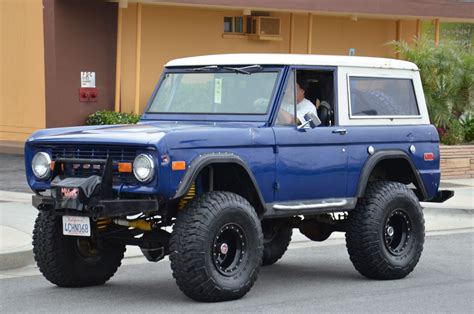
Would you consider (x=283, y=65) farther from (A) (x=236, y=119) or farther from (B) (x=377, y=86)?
(B) (x=377, y=86)

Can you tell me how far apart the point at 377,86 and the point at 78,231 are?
3.50 m

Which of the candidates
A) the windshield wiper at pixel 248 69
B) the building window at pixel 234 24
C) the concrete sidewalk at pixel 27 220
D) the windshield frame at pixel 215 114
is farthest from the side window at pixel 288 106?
the building window at pixel 234 24

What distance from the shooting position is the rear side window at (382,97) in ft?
34.4

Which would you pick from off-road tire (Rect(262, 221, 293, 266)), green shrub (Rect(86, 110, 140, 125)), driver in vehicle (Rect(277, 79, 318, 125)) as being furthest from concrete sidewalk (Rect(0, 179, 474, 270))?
green shrub (Rect(86, 110, 140, 125))

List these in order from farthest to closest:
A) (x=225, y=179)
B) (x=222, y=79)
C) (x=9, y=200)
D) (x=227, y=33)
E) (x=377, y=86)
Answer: (x=227, y=33)
(x=9, y=200)
(x=377, y=86)
(x=222, y=79)
(x=225, y=179)

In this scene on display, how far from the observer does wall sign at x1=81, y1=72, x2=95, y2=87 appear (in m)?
21.4

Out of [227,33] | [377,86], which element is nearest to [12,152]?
[227,33]

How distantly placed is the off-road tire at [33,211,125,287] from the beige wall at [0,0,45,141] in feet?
41.0

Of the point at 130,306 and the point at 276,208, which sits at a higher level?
the point at 276,208

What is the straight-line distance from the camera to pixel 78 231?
884 centimetres

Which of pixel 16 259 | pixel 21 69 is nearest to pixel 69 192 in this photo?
pixel 16 259

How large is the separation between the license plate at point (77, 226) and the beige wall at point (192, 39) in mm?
13468

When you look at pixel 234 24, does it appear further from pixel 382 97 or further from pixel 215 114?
pixel 215 114

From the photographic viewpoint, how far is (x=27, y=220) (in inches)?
535
